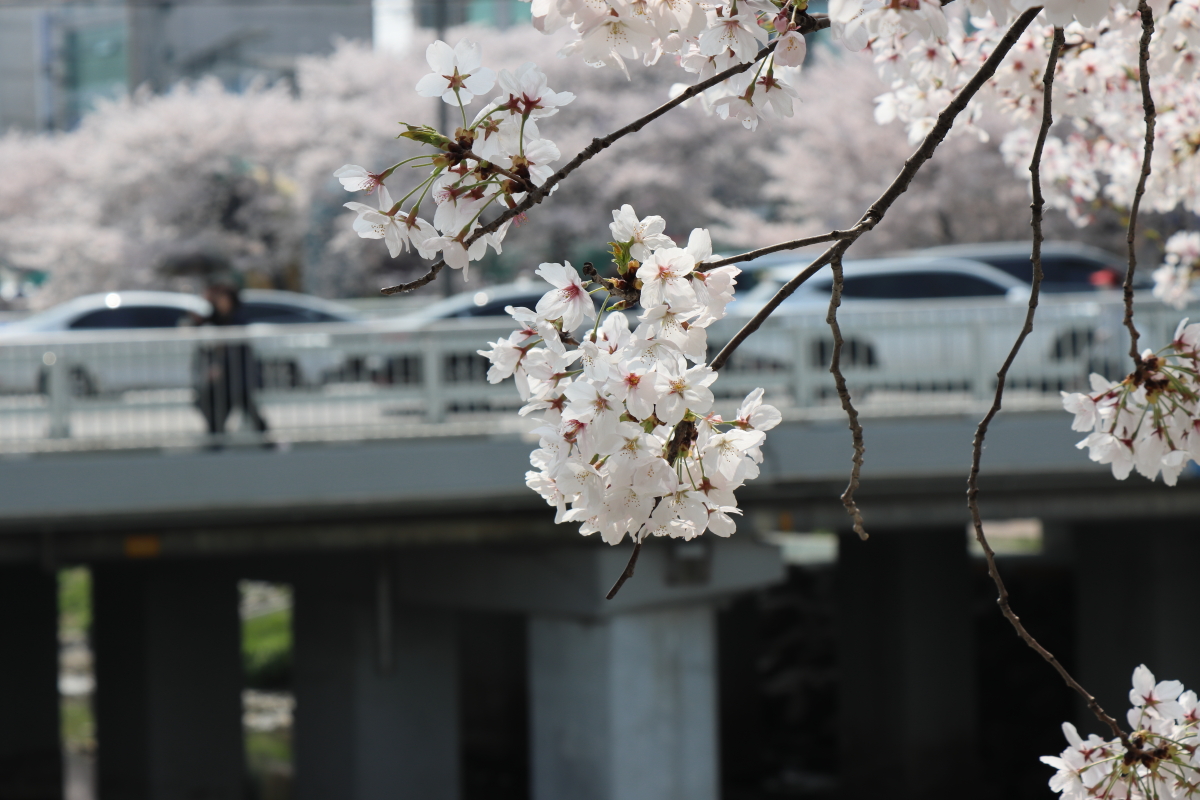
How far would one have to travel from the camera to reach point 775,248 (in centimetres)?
175

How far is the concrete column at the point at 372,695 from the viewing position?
1348 cm

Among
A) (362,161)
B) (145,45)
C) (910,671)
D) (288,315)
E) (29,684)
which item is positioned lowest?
(910,671)

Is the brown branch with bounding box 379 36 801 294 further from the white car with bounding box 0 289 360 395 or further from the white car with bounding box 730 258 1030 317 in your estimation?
the white car with bounding box 730 258 1030 317

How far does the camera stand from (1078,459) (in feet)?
34.6

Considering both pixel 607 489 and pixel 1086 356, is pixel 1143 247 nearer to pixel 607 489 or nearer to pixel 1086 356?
pixel 1086 356

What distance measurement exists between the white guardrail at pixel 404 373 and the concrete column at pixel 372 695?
11.7 ft

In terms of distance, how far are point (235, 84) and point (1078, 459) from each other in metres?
43.4

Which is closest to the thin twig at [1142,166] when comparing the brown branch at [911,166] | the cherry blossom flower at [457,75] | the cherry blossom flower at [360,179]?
the brown branch at [911,166]

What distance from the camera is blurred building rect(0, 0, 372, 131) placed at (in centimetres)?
4959

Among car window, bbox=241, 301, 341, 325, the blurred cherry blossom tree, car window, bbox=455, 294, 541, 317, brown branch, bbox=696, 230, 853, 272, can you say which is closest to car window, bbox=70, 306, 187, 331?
car window, bbox=241, 301, 341, 325

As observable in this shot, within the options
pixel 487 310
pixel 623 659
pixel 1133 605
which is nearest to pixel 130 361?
pixel 623 659

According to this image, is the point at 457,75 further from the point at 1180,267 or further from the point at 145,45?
the point at 145,45

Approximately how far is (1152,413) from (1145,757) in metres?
0.51

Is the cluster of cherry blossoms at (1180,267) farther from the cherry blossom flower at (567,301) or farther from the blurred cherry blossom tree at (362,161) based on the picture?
the blurred cherry blossom tree at (362,161)
